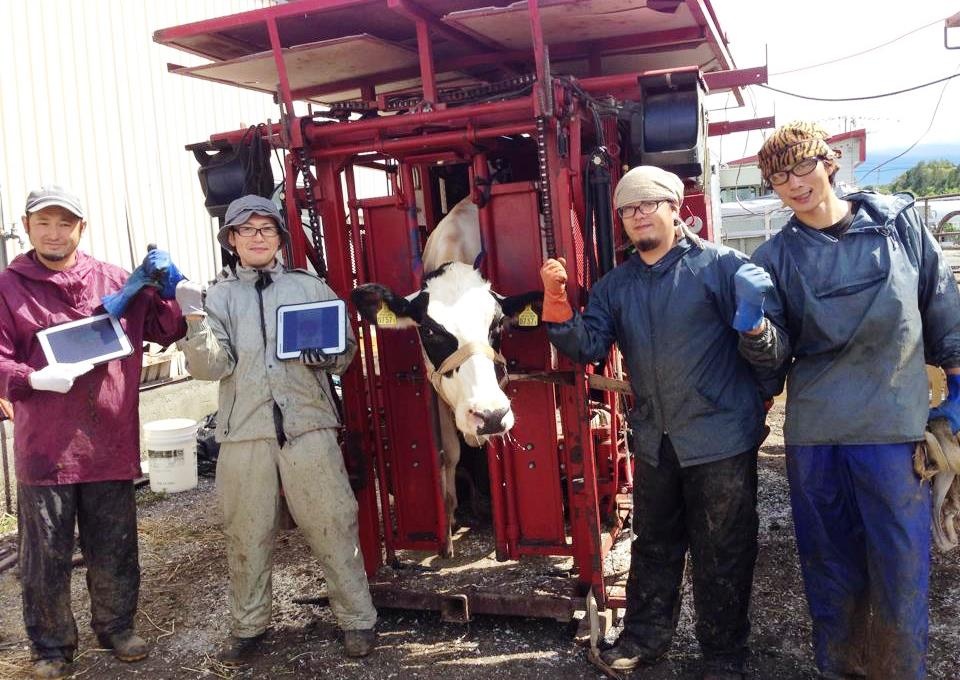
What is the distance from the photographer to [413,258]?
13.8 feet

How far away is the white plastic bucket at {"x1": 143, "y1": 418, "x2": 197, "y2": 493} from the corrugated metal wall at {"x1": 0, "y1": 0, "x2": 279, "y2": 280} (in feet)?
7.25

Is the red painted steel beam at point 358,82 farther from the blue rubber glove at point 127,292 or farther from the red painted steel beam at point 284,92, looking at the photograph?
the blue rubber glove at point 127,292

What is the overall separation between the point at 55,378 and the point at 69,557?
3.06 feet

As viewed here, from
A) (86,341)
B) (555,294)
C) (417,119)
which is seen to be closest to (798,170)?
(555,294)

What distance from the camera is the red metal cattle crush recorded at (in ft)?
11.8

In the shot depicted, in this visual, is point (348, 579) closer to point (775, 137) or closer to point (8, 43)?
point (775, 137)

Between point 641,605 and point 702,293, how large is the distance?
1.39m

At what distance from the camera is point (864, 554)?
299 centimetres

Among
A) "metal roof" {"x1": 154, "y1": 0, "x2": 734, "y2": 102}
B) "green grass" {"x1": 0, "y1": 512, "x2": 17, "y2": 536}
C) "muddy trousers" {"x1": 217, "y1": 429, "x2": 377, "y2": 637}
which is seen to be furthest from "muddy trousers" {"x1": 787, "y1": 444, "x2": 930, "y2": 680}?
"green grass" {"x1": 0, "y1": 512, "x2": 17, "y2": 536}

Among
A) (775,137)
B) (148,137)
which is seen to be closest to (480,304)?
(775,137)

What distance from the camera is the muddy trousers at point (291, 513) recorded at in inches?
140

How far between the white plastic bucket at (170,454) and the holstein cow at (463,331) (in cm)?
344

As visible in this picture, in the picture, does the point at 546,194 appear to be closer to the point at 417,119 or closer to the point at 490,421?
the point at 417,119

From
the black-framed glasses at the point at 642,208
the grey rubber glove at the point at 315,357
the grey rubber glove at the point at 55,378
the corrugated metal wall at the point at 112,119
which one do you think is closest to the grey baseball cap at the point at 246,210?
the grey rubber glove at the point at 315,357
